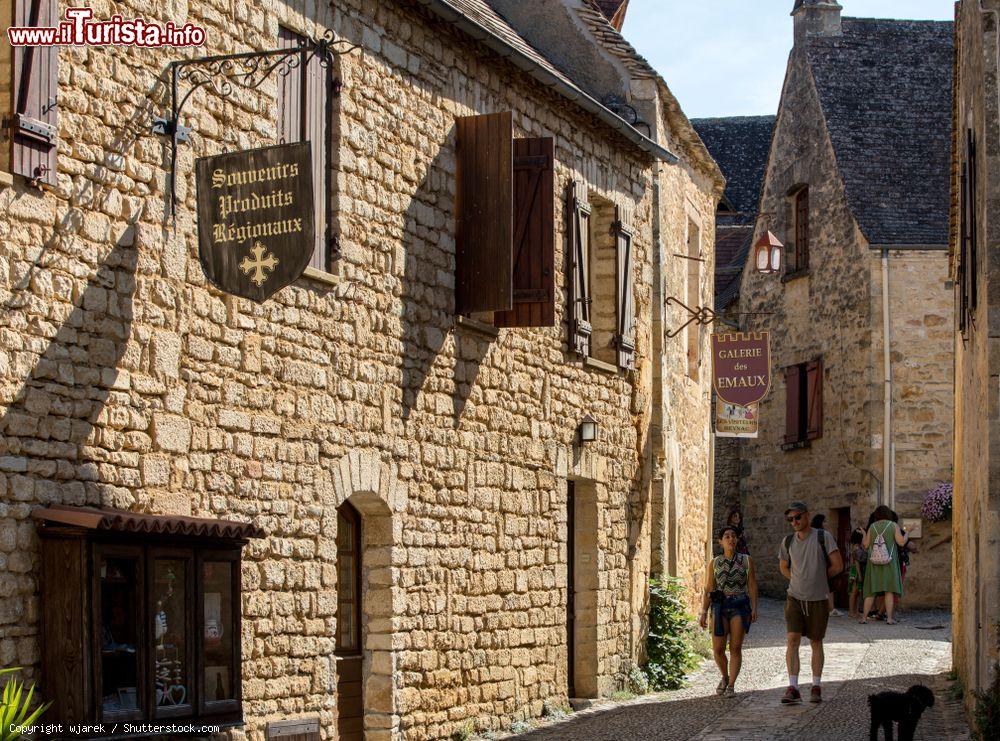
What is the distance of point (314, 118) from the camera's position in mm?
10641

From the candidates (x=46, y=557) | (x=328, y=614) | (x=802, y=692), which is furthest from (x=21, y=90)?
(x=802, y=692)

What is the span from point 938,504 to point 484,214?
1500 centimetres

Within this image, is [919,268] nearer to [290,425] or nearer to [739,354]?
[739,354]

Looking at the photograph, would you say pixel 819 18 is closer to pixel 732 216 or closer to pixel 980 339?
pixel 732 216

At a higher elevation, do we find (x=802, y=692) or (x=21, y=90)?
(x=21, y=90)

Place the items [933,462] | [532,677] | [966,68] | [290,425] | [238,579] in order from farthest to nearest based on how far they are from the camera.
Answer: [933,462]
[532,677]
[966,68]
[290,425]
[238,579]

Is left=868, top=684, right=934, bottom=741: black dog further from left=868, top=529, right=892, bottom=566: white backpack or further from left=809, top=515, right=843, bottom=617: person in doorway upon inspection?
left=868, top=529, right=892, bottom=566: white backpack

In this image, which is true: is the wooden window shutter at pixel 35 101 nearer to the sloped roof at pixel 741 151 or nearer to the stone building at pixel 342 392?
the stone building at pixel 342 392

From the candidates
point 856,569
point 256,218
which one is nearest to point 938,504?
point 856,569

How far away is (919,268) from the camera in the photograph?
86.8 feet

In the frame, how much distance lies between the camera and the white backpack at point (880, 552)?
21219 millimetres

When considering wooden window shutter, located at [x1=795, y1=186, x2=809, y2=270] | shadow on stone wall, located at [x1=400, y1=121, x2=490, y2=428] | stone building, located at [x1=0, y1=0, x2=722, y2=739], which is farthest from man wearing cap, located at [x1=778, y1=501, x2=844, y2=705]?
wooden window shutter, located at [x1=795, y1=186, x2=809, y2=270]

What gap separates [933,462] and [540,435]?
13628 mm

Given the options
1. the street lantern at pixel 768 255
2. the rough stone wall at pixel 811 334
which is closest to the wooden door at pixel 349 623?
the street lantern at pixel 768 255
